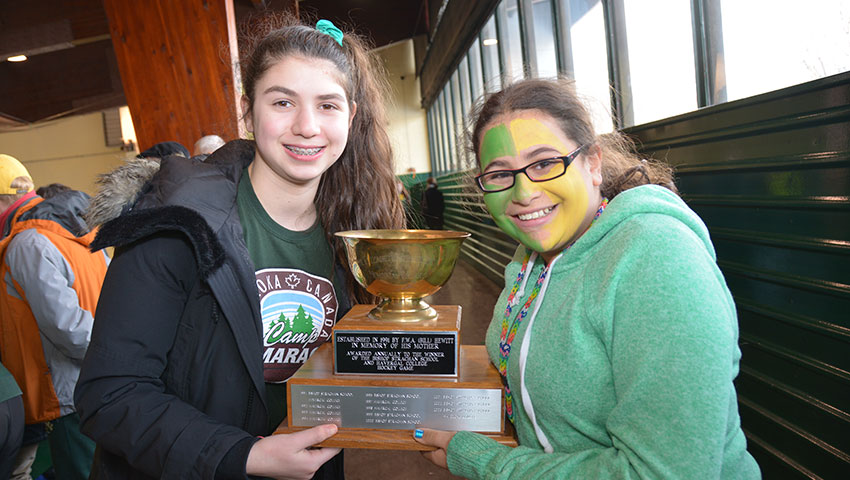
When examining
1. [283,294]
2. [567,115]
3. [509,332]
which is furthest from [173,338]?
[567,115]

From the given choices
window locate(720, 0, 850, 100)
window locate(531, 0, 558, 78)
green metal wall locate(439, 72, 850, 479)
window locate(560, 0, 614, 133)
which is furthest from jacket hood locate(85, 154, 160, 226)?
window locate(531, 0, 558, 78)

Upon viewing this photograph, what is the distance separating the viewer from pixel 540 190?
0.96 meters

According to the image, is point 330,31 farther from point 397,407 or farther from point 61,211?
point 61,211

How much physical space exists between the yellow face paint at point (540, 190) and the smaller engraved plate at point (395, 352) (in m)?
0.27

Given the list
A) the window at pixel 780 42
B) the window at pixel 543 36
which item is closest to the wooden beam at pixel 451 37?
the window at pixel 543 36

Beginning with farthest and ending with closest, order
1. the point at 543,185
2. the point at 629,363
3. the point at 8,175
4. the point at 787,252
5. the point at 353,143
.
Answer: the point at 8,175, the point at 787,252, the point at 353,143, the point at 543,185, the point at 629,363

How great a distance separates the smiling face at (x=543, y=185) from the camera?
96 cm

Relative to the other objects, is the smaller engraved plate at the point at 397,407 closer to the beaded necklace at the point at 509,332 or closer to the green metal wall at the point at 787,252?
the beaded necklace at the point at 509,332

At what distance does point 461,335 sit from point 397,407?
2.60 meters

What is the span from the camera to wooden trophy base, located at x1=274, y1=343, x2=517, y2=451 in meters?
1.00

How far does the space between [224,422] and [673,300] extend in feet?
2.94

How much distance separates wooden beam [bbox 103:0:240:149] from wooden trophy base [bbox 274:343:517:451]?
8.34 ft

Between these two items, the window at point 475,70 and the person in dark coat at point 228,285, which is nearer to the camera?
the person in dark coat at point 228,285

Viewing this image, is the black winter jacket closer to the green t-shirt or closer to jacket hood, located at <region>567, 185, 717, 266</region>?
the green t-shirt
